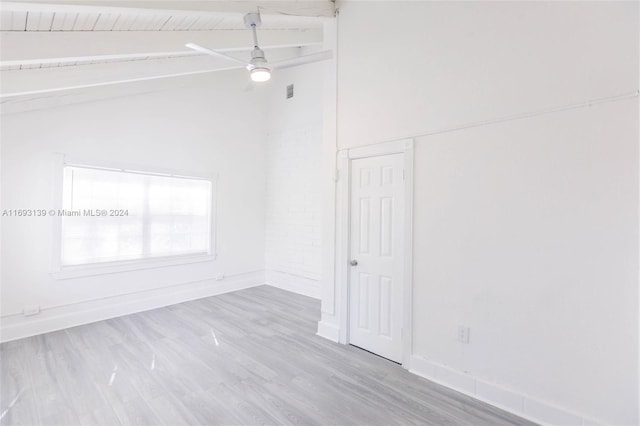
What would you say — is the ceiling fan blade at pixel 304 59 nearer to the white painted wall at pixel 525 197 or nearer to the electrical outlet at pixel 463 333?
the white painted wall at pixel 525 197

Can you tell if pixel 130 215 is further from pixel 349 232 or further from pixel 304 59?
pixel 304 59

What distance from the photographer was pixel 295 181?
5695 mm

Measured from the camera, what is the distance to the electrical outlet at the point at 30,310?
11.7 ft

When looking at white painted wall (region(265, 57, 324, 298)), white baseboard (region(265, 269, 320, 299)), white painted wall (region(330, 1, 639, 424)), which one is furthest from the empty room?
white painted wall (region(265, 57, 324, 298))

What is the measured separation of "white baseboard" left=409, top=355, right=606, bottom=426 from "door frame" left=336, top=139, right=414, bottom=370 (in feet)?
0.72

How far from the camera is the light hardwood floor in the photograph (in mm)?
2215

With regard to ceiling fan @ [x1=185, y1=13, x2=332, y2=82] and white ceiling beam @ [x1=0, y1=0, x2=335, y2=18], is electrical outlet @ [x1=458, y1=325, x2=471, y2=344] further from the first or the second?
white ceiling beam @ [x1=0, y1=0, x2=335, y2=18]

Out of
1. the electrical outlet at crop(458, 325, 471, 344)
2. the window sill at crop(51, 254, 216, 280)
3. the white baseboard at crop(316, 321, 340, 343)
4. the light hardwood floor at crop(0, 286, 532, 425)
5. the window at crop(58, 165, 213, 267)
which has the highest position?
the window at crop(58, 165, 213, 267)

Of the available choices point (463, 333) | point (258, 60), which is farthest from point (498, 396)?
point (258, 60)

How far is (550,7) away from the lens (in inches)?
83.7

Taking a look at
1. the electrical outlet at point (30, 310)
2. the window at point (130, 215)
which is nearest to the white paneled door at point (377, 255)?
the window at point (130, 215)

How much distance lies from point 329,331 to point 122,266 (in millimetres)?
3208

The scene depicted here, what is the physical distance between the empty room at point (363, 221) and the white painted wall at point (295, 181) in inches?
42.1

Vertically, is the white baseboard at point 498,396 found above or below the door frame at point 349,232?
below
